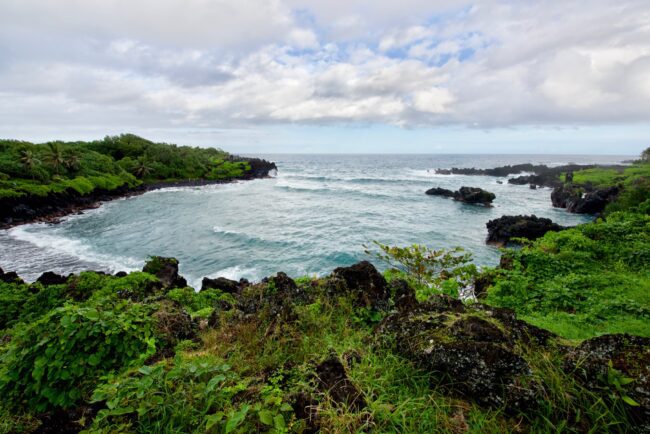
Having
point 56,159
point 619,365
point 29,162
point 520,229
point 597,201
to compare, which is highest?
point 56,159

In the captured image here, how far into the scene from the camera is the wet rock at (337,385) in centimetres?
298

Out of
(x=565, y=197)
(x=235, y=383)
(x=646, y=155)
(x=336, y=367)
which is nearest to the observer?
(x=336, y=367)

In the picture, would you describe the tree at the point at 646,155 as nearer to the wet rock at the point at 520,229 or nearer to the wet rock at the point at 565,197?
the wet rock at the point at 565,197

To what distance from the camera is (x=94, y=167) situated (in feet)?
161

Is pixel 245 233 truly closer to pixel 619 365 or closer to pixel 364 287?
pixel 364 287

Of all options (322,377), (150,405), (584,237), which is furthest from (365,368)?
(584,237)

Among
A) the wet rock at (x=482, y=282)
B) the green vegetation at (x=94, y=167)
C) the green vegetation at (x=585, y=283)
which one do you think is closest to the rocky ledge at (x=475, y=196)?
the green vegetation at (x=585, y=283)

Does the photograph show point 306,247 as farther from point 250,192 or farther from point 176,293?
point 250,192

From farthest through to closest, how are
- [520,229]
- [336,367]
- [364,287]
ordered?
[520,229] → [364,287] → [336,367]

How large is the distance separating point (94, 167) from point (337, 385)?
60.7 m

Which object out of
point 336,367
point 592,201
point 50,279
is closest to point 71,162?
point 50,279

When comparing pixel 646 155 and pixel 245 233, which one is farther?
pixel 646 155

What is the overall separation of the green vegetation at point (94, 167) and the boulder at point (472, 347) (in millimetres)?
42094

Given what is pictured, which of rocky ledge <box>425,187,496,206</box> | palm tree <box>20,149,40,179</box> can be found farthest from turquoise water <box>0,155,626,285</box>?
palm tree <box>20,149,40,179</box>
